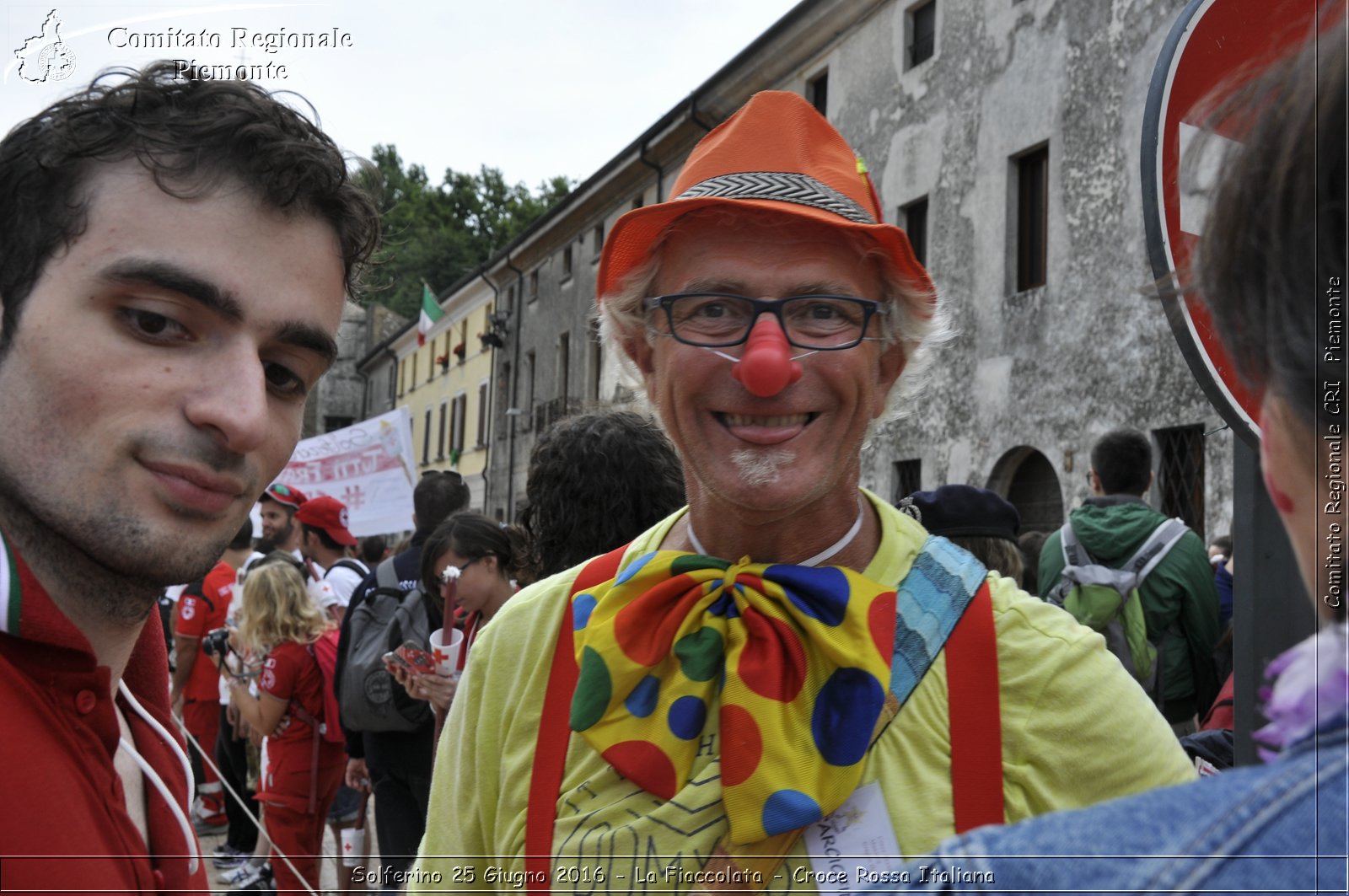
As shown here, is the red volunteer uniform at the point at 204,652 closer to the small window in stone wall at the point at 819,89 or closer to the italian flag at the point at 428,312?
the small window in stone wall at the point at 819,89

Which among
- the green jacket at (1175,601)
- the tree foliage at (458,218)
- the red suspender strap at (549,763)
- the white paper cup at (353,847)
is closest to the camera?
the red suspender strap at (549,763)

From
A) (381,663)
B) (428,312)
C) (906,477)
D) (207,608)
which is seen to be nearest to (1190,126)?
(381,663)

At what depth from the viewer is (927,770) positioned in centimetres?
159

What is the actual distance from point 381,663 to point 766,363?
10.3 feet

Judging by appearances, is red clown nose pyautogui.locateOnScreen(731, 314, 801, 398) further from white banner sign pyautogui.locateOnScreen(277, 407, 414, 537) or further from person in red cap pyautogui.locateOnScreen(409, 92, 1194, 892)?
white banner sign pyautogui.locateOnScreen(277, 407, 414, 537)

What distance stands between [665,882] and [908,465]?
12.8 m

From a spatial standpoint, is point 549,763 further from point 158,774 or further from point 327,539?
point 327,539

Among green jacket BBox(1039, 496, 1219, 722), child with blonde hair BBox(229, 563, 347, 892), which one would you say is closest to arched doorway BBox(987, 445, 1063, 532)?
green jacket BBox(1039, 496, 1219, 722)

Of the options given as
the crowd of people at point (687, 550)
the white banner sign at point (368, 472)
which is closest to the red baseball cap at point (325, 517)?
the white banner sign at point (368, 472)

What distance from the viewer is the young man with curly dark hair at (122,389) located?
4.15 feet

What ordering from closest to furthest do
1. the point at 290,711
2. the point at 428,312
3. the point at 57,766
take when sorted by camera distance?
the point at 57,766 → the point at 290,711 → the point at 428,312

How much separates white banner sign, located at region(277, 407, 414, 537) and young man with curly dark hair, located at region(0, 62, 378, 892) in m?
8.86

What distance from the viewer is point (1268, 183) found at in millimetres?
782

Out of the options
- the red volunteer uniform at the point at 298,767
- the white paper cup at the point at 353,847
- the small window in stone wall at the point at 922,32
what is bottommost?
the white paper cup at the point at 353,847
